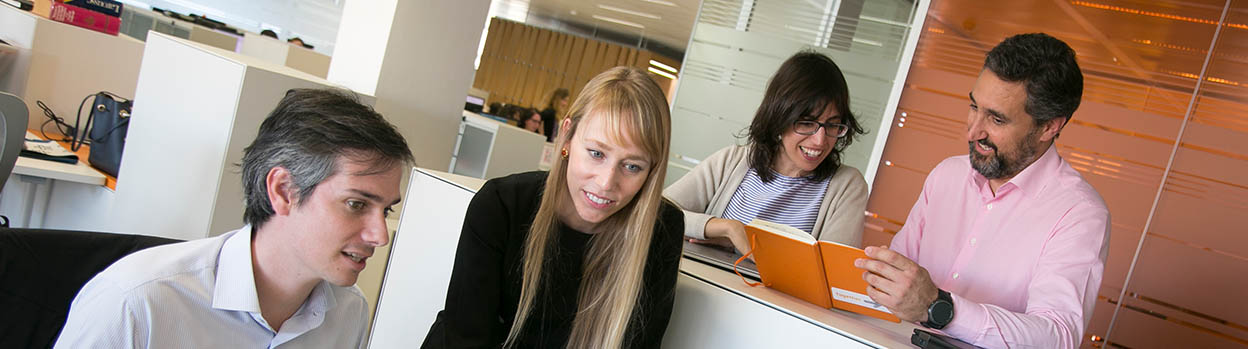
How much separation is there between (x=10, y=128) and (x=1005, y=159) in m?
2.66

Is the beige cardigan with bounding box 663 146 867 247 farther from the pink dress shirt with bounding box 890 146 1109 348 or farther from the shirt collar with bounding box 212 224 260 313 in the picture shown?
the shirt collar with bounding box 212 224 260 313

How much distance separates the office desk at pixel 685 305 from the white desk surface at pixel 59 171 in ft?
4.94

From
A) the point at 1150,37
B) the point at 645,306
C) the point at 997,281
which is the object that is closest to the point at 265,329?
the point at 645,306

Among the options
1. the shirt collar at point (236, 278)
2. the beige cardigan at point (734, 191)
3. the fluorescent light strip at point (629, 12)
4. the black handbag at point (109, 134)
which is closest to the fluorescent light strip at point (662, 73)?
the fluorescent light strip at point (629, 12)

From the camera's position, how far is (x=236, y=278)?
1.19 m

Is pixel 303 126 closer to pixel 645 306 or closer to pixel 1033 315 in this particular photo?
pixel 645 306

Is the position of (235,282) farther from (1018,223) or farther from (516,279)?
(1018,223)

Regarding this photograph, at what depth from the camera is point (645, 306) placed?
58.2 inches

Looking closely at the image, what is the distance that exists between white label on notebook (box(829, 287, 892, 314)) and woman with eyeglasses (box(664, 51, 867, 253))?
1.78ft

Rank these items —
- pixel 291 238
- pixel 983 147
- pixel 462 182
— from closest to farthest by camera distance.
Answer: pixel 291 238, pixel 983 147, pixel 462 182

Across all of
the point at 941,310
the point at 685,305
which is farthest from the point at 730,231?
the point at 941,310

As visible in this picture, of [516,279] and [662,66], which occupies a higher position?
[662,66]

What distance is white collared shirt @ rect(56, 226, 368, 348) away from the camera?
1.05 metres

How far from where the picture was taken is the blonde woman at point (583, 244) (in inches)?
56.9
